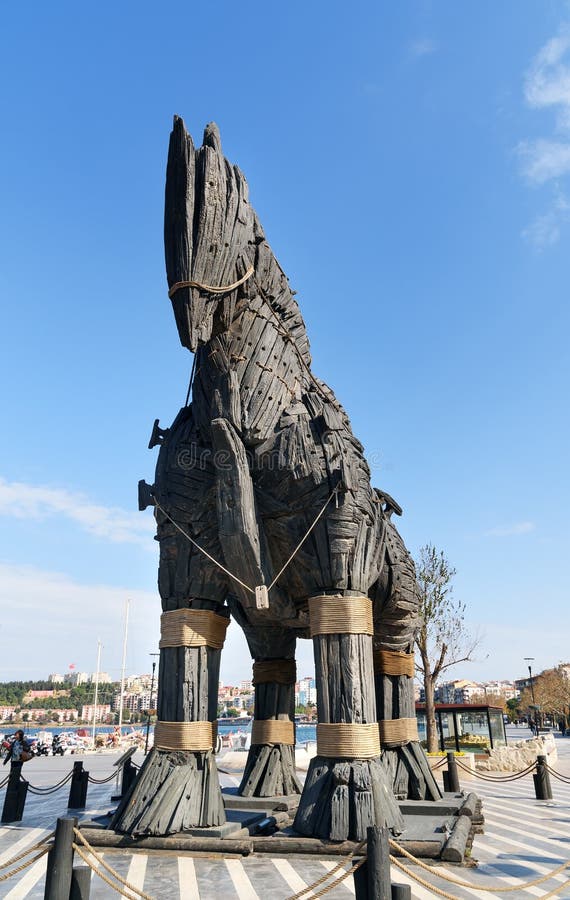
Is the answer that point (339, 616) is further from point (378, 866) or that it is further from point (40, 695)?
point (40, 695)

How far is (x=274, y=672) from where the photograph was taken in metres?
7.92

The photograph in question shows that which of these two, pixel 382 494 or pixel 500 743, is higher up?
pixel 382 494

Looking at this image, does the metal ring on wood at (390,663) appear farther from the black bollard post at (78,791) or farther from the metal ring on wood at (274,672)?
the black bollard post at (78,791)

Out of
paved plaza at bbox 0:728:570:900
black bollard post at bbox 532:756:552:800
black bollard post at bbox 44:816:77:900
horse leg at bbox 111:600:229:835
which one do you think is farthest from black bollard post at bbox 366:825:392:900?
black bollard post at bbox 532:756:552:800

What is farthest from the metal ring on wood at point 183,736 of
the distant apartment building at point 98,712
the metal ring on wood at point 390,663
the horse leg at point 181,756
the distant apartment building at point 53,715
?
the distant apartment building at point 98,712

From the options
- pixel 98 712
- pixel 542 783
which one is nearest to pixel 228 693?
pixel 98 712

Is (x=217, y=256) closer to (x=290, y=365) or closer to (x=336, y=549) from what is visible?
(x=290, y=365)

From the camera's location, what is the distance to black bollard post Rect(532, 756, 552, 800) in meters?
10.1

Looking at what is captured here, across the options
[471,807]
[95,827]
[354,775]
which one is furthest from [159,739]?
[471,807]

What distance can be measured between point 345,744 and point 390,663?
9.20 feet

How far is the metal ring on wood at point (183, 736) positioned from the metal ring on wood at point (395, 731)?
2.68 metres

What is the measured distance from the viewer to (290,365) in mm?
6125

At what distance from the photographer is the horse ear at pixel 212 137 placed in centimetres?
580

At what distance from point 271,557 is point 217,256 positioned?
2.70m
